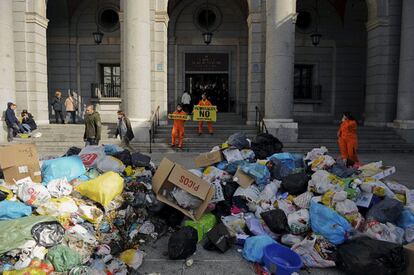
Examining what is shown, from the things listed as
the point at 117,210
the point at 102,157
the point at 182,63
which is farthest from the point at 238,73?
the point at 117,210

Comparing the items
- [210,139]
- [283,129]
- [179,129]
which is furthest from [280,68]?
[179,129]

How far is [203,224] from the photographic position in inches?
181

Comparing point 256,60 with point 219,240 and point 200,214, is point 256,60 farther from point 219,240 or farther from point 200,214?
point 219,240

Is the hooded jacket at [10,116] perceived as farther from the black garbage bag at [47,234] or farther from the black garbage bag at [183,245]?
the black garbage bag at [183,245]

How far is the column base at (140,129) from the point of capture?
12.5 m

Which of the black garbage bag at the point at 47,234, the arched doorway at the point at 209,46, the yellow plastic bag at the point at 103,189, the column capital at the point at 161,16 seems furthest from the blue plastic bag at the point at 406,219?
the arched doorway at the point at 209,46

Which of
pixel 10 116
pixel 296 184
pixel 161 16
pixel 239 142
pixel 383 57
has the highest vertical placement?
pixel 161 16

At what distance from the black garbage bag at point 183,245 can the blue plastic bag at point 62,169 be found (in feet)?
7.54

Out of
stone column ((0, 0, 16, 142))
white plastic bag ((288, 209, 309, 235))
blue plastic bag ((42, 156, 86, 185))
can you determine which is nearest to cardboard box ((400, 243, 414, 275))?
white plastic bag ((288, 209, 309, 235))

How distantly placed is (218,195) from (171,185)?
738mm

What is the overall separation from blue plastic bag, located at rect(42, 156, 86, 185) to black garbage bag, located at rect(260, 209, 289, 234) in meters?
3.14

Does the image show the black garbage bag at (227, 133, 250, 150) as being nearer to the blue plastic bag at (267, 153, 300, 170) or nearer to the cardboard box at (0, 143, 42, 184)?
the blue plastic bag at (267, 153, 300, 170)

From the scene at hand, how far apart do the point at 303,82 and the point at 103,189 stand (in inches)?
611

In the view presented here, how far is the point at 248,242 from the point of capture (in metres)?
4.16
